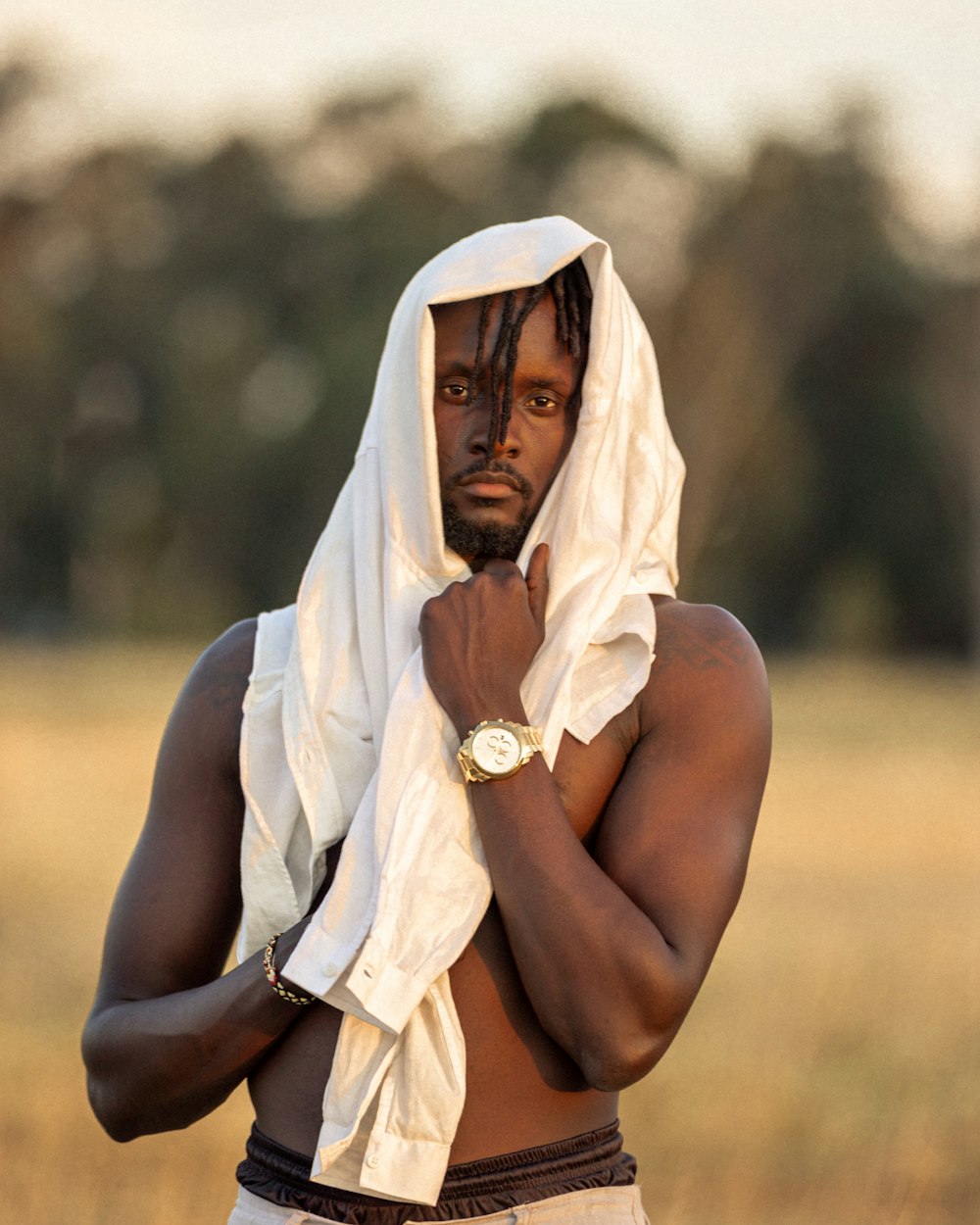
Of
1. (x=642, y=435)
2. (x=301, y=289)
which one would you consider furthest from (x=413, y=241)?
(x=642, y=435)

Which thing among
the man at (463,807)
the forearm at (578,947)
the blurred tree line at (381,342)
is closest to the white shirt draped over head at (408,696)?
the man at (463,807)

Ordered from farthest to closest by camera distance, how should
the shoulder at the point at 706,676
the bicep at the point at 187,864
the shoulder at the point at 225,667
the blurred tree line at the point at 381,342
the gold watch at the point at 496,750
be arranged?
the blurred tree line at the point at 381,342 → the shoulder at the point at 225,667 → the bicep at the point at 187,864 → the shoulder at the point at 706,676 → the gold watch at the point at 496,750

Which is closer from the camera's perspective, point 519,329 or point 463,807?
point 463,807

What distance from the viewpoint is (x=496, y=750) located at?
2.86 m

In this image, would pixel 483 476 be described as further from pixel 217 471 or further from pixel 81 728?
pixel 217 471

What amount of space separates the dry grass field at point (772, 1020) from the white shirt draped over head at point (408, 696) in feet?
12.8

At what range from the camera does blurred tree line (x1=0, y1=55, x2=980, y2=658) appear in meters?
39.2

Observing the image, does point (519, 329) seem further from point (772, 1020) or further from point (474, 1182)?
point (772, 1020)

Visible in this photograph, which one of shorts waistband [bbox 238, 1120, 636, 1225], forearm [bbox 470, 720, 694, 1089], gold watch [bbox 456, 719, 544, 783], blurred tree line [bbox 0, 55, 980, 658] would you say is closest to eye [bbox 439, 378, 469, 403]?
gold watch [bbox 456, 719, 544, 783]

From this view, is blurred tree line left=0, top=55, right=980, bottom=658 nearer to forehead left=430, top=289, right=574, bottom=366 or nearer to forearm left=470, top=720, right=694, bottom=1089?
forehead left=430, top=289, right=574, bottom=366

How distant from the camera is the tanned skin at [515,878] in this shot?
2.77 m

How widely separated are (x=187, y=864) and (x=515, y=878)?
65cm

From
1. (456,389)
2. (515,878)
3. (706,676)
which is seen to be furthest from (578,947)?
(456,389)

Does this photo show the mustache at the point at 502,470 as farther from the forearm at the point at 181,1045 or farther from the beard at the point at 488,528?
the forearm at the point at 181,1045
